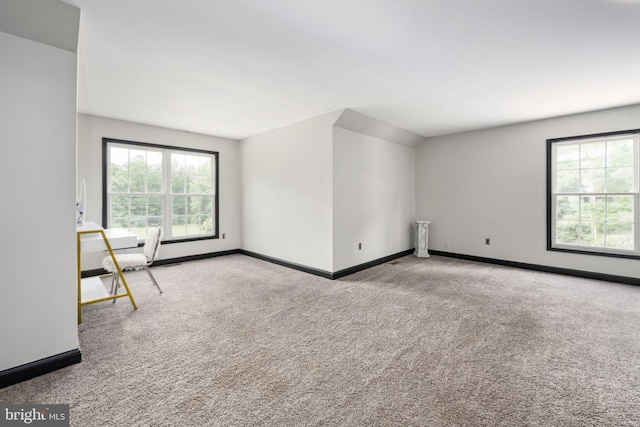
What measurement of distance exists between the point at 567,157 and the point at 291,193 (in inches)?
177

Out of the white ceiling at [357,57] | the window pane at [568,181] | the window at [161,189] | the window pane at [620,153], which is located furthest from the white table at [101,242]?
the window pane at [620,153]

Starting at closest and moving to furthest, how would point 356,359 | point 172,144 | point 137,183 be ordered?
point 356,359 < point 137,183 < point 172,144

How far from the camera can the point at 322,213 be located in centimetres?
438

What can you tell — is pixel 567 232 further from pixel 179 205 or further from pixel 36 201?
pixel 179 205

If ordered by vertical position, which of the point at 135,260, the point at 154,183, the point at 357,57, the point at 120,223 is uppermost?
the point at 357,57

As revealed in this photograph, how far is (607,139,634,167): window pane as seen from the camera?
4027 mm

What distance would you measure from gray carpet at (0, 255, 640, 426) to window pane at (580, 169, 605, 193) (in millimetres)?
1495

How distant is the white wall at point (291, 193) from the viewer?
14.3 ft

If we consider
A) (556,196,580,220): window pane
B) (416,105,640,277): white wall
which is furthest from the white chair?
(556,196,580,220): window pane

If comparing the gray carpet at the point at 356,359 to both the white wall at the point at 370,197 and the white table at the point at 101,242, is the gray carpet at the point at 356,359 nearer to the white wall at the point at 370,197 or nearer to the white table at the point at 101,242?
the white table at the point at 101,242

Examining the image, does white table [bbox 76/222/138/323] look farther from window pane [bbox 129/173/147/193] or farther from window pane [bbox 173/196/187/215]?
window pane [bbox 173/196/187/215]

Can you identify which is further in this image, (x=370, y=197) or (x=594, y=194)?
(x=370, y=197)

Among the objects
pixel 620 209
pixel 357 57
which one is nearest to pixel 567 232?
pixel 620 209

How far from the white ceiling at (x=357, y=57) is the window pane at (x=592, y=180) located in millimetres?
939
